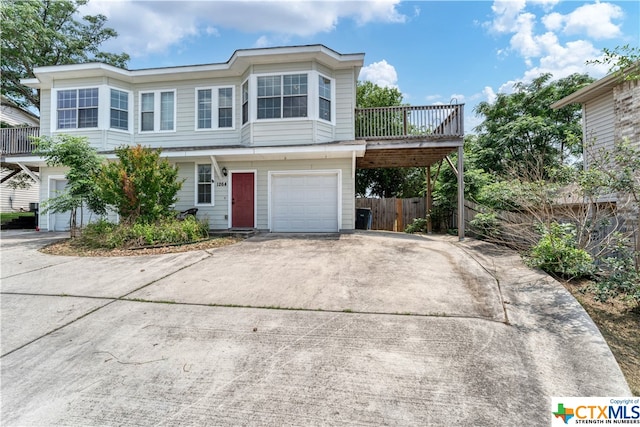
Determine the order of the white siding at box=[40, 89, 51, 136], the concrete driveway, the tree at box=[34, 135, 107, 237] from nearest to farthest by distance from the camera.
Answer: the concrete driveway → the tree at box=[34, 135, 107, 237] → the white siding at box=[40, 89, 51, 136]

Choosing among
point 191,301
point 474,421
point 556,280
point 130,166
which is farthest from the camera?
point 130,166

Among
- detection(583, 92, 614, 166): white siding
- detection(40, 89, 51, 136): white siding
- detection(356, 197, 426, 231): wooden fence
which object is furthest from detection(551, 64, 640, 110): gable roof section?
detection(40, 89, 51, 136): white siding

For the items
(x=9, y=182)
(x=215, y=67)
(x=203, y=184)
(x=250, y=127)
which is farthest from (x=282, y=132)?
(x=9, y=182)

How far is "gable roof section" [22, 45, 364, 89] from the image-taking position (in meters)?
9.80

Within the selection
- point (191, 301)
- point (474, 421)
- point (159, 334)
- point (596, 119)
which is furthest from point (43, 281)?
point (596, 119)

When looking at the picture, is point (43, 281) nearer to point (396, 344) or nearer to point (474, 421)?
point (396, 344)

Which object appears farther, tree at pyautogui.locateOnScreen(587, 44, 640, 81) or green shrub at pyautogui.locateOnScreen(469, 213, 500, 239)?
green shrub at pyautogui.locateOnScreen(469, 213, 500, 239)

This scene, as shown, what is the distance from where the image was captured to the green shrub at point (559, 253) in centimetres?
495

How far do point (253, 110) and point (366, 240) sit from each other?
595 centimetres

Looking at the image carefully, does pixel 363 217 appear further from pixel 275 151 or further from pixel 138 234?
pixel 138 234

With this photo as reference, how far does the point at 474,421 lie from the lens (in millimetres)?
2070

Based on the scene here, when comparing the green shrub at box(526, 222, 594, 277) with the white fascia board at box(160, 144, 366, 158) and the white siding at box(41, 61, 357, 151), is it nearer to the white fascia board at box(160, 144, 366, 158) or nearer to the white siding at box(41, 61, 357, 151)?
the white fascia board at box(160, 144, 366, 158)

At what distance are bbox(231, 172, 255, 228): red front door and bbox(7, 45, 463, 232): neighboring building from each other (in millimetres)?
37

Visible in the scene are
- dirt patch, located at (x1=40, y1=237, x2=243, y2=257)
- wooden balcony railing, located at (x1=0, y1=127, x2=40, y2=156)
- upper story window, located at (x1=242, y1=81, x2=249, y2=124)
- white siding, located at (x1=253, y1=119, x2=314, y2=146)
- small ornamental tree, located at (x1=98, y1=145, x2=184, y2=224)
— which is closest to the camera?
dirt patch, located at (x1=40, y1=237, x2=243, y2=257)
